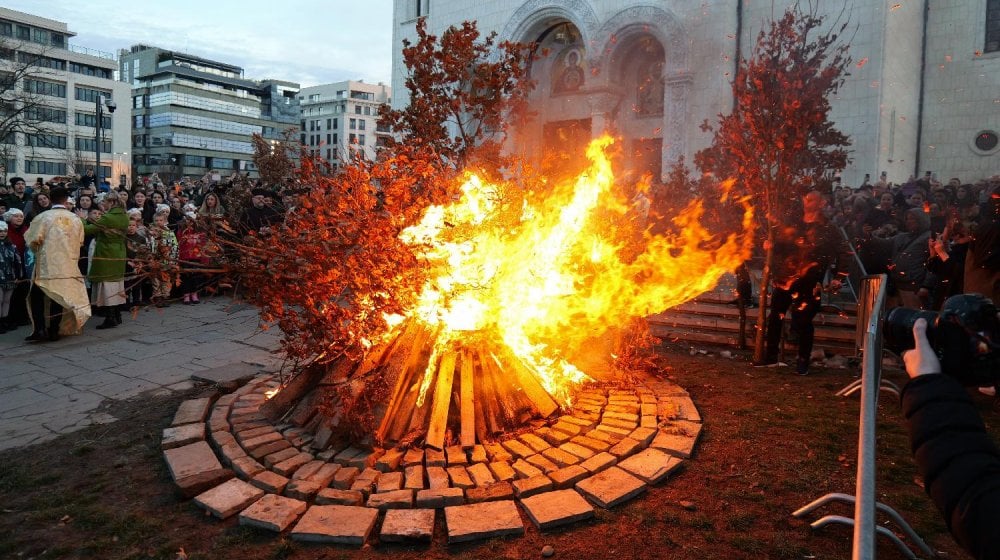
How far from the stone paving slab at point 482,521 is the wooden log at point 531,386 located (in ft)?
4.81

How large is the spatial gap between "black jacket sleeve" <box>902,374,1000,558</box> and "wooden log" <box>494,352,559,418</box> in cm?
363

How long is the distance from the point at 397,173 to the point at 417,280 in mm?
1089

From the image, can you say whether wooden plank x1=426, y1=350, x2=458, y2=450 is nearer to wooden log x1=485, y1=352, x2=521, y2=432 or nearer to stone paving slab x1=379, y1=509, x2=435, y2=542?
wooden log x1=485, y1=352, x2=521, y2=432

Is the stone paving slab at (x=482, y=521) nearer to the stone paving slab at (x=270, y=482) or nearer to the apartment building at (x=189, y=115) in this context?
the stone paving slab at (x=270, y=482)

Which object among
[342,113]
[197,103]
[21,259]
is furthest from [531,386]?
[342,113]

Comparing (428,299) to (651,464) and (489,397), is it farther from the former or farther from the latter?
(651,464)

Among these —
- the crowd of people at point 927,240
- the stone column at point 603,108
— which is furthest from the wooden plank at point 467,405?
the stone column at point 603,108

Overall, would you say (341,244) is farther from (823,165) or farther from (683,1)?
(683,1)

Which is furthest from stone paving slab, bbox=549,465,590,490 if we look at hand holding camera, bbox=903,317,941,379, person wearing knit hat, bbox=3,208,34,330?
person wearing knit hat, bbox=3,208,34,330

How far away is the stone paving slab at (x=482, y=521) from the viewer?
3.45m

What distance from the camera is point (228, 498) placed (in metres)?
3.87

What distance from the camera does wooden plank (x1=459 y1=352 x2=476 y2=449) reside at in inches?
183

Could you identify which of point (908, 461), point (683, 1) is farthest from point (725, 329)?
point (683, 1)

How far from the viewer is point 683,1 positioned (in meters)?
20.7
